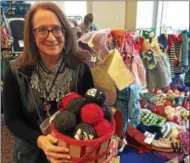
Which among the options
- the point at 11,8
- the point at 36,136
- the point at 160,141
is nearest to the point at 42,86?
the point at 36,136

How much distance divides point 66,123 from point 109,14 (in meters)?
3.60

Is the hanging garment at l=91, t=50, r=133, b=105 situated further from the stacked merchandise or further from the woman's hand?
the woman's hand

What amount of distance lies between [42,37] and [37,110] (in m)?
0.27

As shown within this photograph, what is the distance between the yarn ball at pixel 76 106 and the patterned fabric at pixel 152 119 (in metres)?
1.04

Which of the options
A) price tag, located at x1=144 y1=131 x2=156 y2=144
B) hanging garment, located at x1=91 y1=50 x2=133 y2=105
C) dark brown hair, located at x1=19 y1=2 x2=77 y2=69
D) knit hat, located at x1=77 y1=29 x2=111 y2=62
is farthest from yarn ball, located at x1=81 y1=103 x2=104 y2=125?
price tag, located at x1=144 y1=131 x2=156 y2=144

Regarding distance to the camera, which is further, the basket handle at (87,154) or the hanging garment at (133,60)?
the hanging garment at (133,60)

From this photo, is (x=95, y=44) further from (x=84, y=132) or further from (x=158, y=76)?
(x=84, y=132)

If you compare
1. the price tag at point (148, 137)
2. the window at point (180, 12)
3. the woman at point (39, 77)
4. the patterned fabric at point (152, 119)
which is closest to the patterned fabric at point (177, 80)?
the window at point (180, 12)

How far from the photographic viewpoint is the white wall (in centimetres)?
385

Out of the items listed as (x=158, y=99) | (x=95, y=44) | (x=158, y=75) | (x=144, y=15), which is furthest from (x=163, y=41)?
(x=144, y=15)

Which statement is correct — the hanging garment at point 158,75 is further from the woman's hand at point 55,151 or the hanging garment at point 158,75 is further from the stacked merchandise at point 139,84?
the woman's hand at point 55,151

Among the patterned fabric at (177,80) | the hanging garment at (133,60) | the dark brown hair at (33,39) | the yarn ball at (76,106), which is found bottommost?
the patterned fabric at (177,80)

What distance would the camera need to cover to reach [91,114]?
607 millimetres

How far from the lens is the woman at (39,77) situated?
2.76ft
